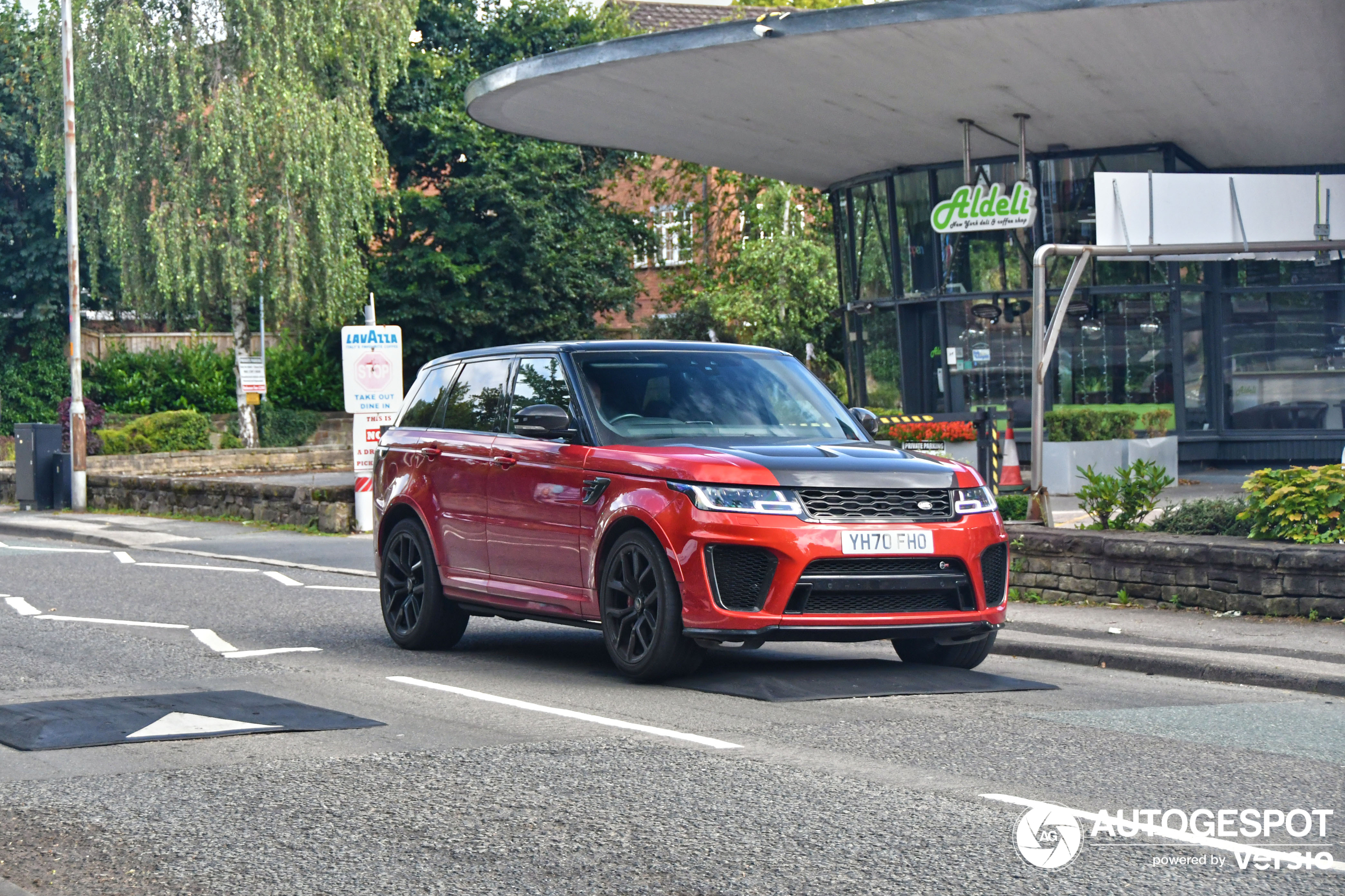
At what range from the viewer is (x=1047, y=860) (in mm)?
5094

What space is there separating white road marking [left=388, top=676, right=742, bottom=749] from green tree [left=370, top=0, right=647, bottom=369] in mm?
34255

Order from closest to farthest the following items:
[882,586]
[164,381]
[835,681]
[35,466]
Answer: [882,586], [835,681], [35,466], [164,381]

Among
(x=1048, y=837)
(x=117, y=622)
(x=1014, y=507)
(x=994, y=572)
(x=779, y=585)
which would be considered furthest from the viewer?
(x=1014, y=507)

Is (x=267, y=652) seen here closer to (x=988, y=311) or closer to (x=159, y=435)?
(x=988, y=311)

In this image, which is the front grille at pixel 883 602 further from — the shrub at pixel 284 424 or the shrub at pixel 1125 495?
the shrub at pixel 284 424

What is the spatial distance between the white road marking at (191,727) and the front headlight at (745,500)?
7.37 ft

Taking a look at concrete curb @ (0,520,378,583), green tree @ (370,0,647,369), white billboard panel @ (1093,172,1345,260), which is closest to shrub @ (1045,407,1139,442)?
white billboard panel @ (1093,172,1345,260)

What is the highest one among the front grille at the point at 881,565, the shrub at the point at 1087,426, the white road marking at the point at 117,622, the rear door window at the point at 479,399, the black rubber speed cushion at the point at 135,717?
the rear door window at the point at 479,399

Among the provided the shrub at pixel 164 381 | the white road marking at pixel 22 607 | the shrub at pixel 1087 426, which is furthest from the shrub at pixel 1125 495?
the shrub at pixel 164 381

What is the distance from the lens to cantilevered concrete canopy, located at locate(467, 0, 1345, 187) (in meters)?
18.2

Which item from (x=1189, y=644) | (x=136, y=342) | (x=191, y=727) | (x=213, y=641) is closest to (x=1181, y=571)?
(x=1189, y=644)

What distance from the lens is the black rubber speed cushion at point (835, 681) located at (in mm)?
8328

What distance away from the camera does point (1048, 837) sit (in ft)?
17.6

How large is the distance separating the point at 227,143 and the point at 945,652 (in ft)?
107
